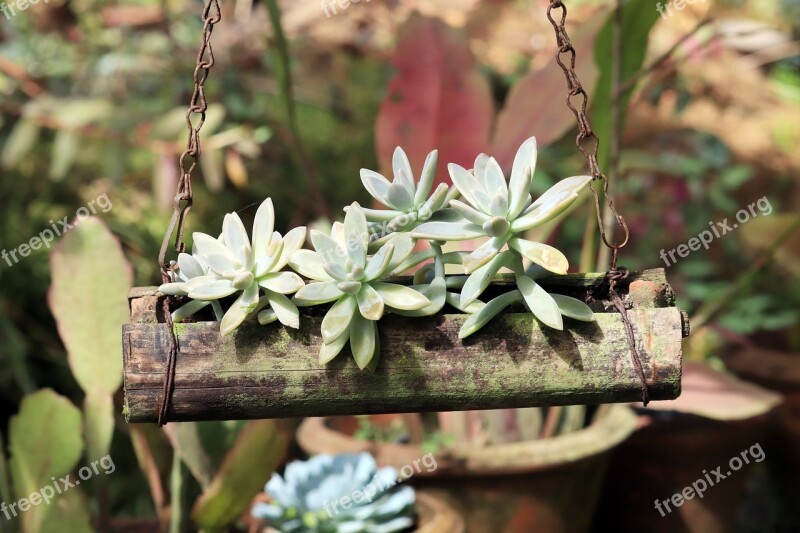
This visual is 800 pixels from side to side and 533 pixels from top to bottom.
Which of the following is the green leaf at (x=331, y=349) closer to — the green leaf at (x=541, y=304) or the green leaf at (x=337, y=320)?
the green leaf at (x=337, y=320)

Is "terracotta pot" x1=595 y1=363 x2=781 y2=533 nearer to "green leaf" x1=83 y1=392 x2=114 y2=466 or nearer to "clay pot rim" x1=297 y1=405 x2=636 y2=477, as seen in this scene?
"clay pot rim" x1=297 y1=405 x2=636 y2=477

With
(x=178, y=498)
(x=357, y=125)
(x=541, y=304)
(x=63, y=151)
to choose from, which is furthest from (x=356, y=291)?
(x=357, y=125)

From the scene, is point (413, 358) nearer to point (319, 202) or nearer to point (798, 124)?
point (319, 202)

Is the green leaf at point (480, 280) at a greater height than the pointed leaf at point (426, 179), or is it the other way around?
the pointed leaf at point (426, 179)

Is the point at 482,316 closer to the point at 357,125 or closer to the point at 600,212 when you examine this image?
the point at 600,212

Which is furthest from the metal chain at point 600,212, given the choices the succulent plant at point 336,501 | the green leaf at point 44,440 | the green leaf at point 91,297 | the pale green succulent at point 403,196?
the green leaf at point 44,440

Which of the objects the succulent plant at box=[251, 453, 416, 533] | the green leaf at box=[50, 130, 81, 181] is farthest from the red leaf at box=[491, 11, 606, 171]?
the green leaf at box=[50, 130, 81, 181]

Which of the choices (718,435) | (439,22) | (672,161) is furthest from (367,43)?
(718,435)
